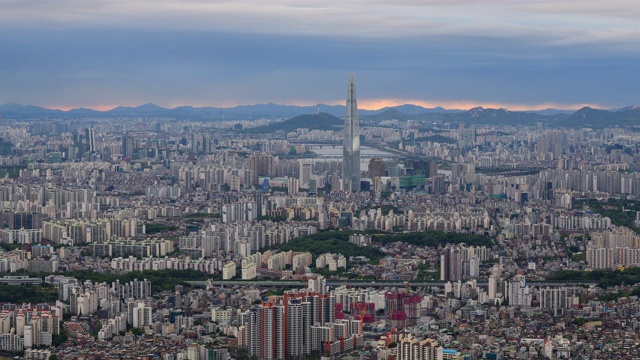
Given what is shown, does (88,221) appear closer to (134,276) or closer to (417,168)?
(134,276)

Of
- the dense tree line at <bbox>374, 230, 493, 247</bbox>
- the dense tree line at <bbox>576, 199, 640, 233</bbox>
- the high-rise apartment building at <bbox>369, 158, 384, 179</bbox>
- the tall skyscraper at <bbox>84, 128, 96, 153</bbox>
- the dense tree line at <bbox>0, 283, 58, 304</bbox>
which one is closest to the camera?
the dense tree line at <bbox>0, 283, 58, 304</bbox>

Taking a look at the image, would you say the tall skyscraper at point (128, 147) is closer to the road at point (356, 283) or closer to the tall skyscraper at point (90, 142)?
the tall skyscraper at point (90, 142)

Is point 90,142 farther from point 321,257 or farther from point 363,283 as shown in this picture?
point 363,283

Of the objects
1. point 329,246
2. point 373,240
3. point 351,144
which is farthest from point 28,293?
point 351,144

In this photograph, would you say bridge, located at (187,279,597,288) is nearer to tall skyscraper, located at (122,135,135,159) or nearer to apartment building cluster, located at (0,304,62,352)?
apartment building cluster, located at (0,304,62,352)

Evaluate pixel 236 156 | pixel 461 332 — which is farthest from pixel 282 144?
pixel 461 332

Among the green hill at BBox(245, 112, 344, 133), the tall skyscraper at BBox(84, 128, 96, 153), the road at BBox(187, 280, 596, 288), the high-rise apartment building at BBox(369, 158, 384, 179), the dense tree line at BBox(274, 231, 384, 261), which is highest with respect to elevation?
the green hill at BBox(245, 112, 344, 133)

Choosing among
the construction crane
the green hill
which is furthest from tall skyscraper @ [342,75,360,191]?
the green hill

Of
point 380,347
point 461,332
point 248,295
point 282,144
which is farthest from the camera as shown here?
point 282,144

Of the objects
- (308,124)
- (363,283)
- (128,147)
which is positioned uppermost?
(308,124)

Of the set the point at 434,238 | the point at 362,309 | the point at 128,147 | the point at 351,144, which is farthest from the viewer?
the point at 128,147

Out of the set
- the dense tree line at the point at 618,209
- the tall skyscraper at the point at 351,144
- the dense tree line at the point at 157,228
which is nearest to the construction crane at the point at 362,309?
the dense tree line at the point at 157,228
